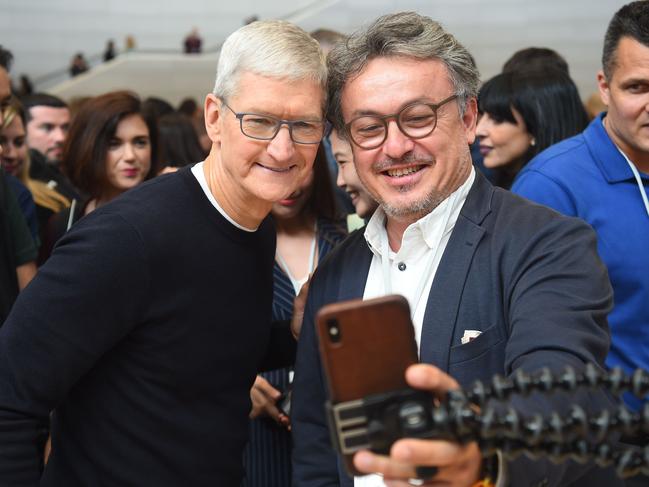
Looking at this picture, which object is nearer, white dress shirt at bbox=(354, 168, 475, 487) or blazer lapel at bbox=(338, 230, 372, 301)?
white dress shirt at bbox=(354, 168, 475, 487)

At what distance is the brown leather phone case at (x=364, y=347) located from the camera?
35.4 inches

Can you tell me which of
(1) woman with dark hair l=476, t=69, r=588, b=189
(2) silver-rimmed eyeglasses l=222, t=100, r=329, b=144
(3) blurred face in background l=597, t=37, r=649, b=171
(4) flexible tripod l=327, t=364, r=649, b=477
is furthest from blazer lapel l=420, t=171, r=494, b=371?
(1) woman with dark hair l=476, t=69, r=588, b=189

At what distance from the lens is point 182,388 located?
190cm

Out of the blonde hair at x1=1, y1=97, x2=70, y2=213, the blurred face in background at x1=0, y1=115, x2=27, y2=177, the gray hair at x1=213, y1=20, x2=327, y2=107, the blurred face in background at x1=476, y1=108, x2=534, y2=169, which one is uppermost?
the gray hair at x1=213, y1=20, x2=327, y2=107

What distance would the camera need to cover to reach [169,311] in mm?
1844

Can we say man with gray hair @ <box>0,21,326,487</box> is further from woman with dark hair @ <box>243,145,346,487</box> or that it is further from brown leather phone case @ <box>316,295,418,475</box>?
brown leather phone case @ <box>316,295,418,475</box>

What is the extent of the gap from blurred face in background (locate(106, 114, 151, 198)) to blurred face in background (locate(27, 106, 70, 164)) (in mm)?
1991

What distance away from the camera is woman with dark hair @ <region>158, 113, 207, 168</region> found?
5062mm

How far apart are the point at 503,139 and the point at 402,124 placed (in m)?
2.04

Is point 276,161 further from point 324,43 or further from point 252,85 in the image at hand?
point 324,43

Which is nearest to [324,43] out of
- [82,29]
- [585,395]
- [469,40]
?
[585,395]

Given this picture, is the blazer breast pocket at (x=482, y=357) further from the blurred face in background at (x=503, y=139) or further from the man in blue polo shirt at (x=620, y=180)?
the blurred face in background at (x=503, y=139)

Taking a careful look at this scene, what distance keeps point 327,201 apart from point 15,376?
67.6 inches

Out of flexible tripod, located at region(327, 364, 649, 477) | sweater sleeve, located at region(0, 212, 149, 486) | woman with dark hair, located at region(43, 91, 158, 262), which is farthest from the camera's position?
woman with dark hair, located at region(43, 91, 158, 262)
